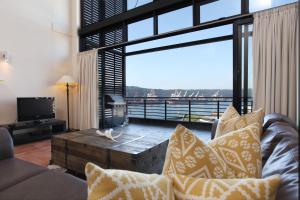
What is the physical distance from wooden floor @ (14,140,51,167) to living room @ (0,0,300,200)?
0.06 ft

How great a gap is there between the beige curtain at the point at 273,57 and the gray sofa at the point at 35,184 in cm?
260

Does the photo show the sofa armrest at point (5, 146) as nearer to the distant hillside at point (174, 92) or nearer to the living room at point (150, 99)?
the living room at point (150, 99)

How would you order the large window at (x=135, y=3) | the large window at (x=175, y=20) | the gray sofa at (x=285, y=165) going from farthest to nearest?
the large window at (x=135, y=3), the large window at (x=175, y=20), the gray sofa at (x=285, y=165)

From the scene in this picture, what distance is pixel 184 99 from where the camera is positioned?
5.60m

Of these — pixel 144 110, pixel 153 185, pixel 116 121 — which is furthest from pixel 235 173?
pixel 144 110

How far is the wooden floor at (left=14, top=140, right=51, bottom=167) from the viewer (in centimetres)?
284

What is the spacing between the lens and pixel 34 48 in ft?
14.2

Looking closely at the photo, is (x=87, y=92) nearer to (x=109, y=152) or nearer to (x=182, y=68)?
(x=182, y=68)

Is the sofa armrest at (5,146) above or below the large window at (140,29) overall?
below

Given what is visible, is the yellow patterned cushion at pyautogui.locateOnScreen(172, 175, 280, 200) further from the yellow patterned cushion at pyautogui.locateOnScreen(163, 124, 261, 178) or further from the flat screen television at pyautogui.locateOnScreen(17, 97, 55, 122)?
the flat screen television at pyautogui.locateOnScreen(17, 97, 55, 122)

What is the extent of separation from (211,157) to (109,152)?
1485 mm

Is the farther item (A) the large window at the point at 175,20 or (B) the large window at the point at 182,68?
(B) the large window at the point at 182,68

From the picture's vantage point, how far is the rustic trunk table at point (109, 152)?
1.94 m

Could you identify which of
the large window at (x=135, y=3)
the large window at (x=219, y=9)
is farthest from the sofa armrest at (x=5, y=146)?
the large window at (x=135, y=3)
